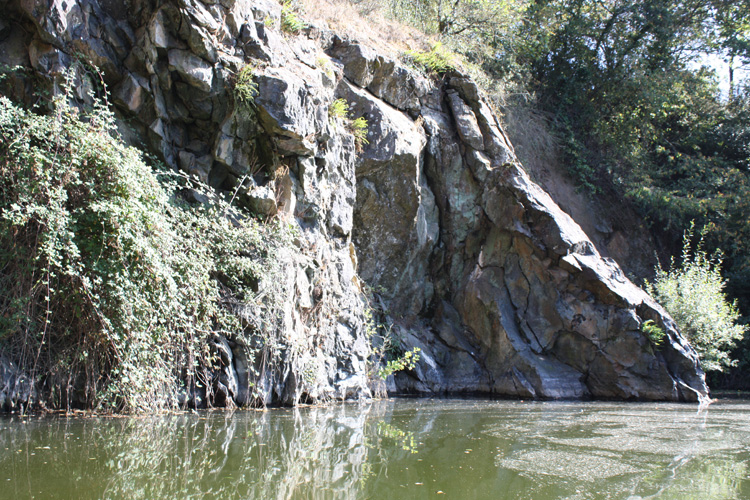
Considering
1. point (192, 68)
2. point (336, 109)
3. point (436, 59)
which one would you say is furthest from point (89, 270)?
point (436, 59)

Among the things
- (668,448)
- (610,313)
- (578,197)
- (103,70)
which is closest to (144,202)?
(103,70)

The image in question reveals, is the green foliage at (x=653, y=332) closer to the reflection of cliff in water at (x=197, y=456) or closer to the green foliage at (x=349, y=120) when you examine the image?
the green foliage at (x=349, y=120)

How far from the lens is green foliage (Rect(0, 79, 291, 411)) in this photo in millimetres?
5766

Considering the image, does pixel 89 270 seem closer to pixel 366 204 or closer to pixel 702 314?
pixel 366 204

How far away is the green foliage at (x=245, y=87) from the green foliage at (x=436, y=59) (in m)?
6.09

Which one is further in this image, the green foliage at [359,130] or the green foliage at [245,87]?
the green foliage at [359,130]

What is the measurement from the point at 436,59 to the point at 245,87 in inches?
263

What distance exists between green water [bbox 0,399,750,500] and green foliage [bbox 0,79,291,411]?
684 mm

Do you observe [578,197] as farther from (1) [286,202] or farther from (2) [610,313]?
(1) [286,202]

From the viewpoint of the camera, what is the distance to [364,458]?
163 inches

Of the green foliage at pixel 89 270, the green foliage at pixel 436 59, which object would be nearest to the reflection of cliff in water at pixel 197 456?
the green foliage at pixel 89 270

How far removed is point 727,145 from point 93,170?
63.5 ft

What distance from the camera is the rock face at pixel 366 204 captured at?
786 centimetres

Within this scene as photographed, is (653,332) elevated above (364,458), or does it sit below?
above
